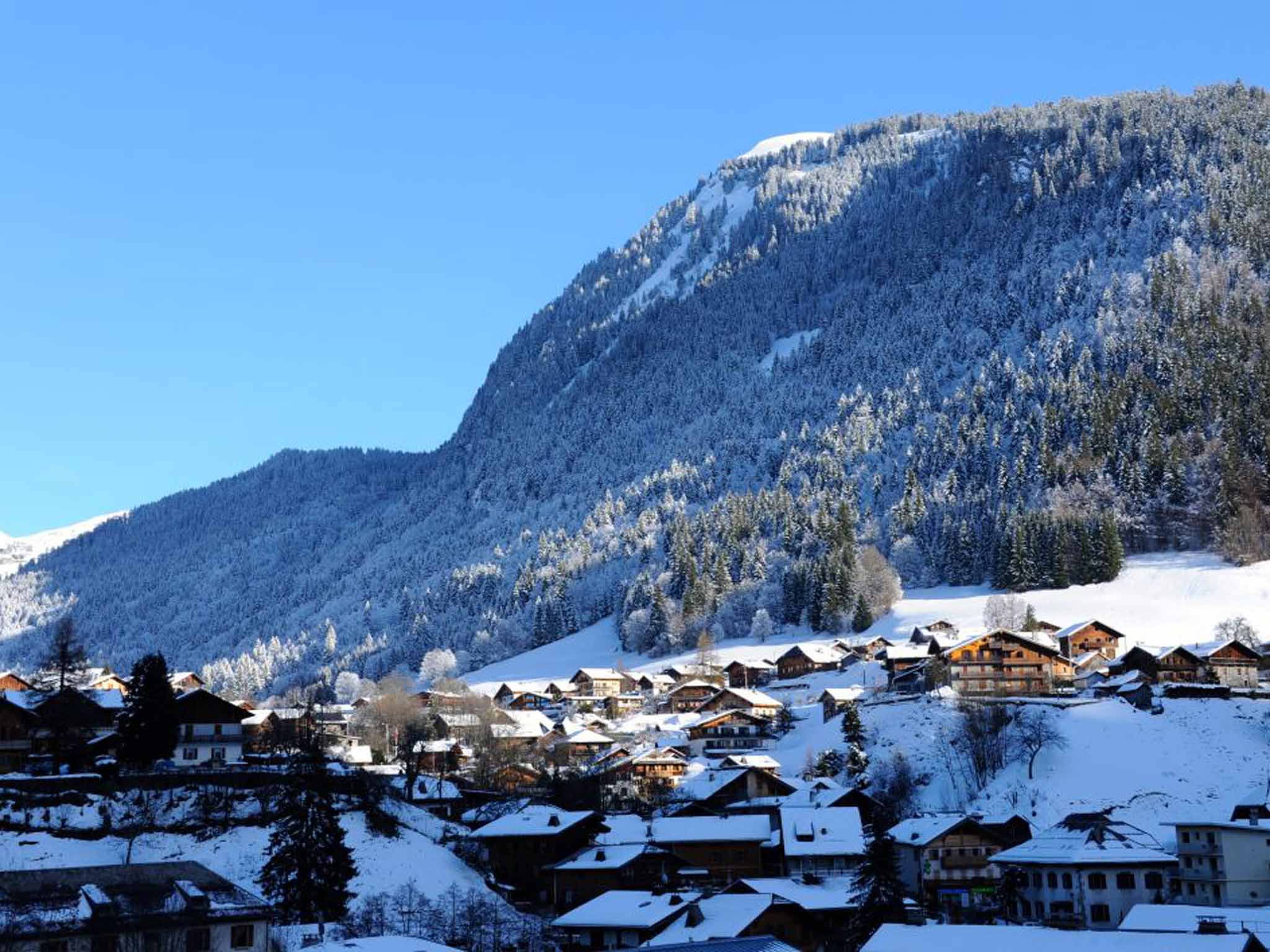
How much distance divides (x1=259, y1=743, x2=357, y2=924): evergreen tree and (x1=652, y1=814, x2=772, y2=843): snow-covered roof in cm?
2378

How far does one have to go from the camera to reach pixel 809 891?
68688 mm

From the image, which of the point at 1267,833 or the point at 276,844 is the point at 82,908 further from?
Answer: the point at 1267,833

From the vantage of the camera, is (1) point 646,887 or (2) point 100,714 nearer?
(1) point 646,887

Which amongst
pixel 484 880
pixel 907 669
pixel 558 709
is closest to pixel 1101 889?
pixel 484 880

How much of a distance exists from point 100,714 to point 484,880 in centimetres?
2794

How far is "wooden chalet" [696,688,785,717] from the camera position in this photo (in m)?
123

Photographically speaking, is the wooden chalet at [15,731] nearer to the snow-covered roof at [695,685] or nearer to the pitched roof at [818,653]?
the snow-covered roof at [695,685]

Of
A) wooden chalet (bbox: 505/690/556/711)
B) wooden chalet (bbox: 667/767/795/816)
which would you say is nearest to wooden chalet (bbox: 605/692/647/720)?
wooden chalet (bbox: 505/690/556/711)

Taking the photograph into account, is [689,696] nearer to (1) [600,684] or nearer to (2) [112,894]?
(1) [600,684]

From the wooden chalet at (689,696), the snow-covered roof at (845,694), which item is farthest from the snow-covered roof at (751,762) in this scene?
the wooden chalet at (689,696)

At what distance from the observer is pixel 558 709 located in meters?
146

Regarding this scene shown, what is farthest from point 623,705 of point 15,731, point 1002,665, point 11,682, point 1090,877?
point 1090,877

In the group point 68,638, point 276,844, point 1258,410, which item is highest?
point 1258,410

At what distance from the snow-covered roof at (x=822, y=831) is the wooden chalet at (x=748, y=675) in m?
62.2
